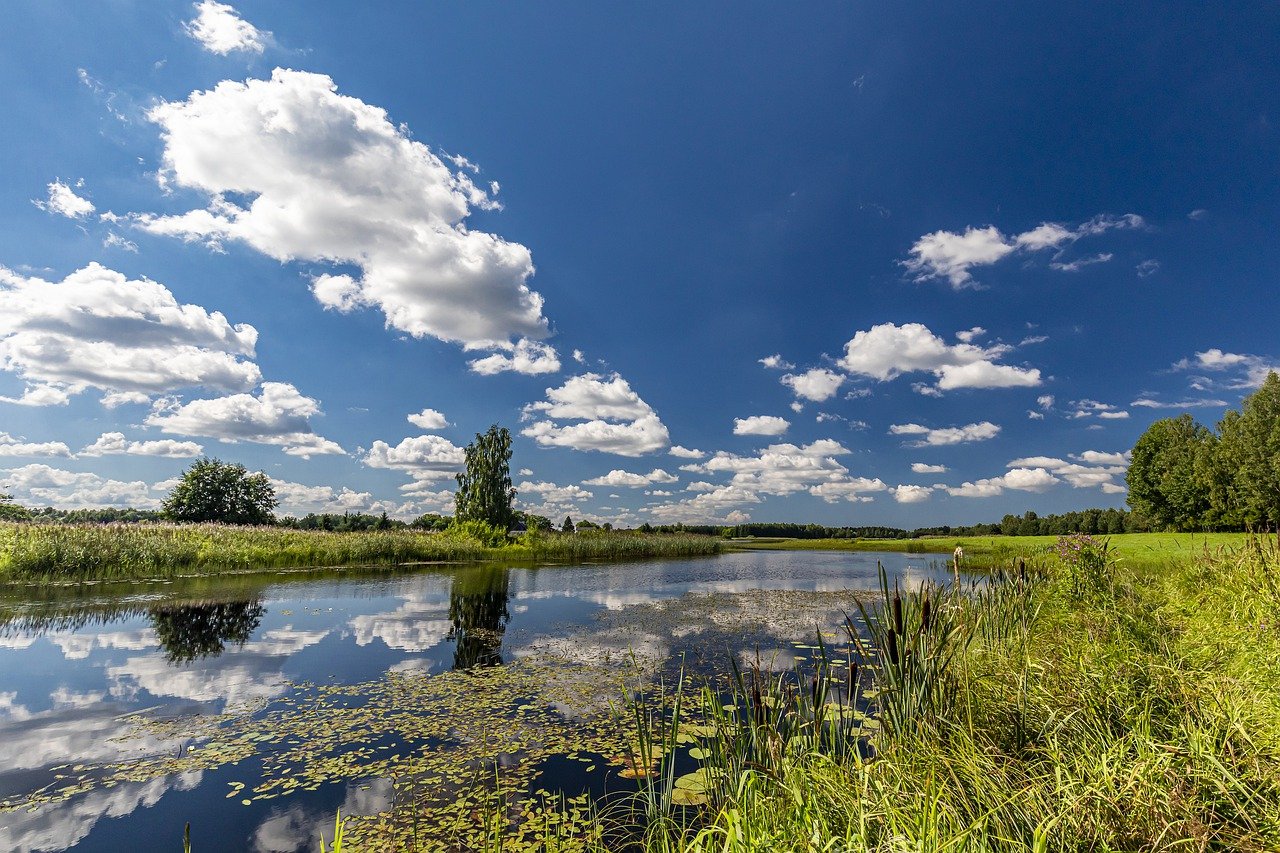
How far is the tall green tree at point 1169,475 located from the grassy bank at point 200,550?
4738cm

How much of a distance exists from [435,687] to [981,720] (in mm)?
7550

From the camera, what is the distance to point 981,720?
453cm

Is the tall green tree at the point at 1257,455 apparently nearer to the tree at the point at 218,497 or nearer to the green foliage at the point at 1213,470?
the green foliage at the point at 1213,470

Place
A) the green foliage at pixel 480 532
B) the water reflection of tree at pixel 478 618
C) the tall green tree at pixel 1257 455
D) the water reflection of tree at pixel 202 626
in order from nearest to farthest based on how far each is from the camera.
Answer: the water reflection of tree at pixel 202 626 < the water reflection of tree at pixel 478 618 < the tall green tree at pixel 1257 455 < the green foliage at pixel 480 532

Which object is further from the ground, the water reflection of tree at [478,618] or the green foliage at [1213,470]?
the green foliage at [1213,470]

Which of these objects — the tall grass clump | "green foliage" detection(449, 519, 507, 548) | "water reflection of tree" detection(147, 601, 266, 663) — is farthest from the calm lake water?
"green foliage" detection(449, 519, 507, 548)

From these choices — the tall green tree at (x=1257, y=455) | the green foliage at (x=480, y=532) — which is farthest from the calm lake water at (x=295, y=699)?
the tall green tree at (x=1257, y=455)

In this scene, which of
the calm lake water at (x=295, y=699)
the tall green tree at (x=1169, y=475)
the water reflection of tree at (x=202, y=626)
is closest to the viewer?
the calm lake water at (x=295, y=699)

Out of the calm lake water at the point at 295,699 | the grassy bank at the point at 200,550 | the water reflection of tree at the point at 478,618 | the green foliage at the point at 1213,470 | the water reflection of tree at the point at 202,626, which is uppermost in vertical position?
the green foliage at the point at 1213,470

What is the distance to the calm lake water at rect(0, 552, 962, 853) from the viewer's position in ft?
16.6

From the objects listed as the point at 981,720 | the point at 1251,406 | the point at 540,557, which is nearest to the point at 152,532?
the point at 540,557

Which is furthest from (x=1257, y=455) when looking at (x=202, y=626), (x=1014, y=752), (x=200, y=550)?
(x=200, y=550)

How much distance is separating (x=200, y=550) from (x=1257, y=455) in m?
59.2

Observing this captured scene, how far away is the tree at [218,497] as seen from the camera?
4659cm
